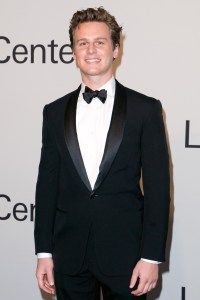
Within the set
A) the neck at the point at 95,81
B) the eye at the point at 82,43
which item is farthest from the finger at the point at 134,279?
the eye at the point at 82,43

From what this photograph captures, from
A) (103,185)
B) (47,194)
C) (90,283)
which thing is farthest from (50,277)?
(103,185)

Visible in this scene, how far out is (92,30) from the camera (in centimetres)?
140

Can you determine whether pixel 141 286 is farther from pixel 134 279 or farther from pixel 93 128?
pixel 93 128

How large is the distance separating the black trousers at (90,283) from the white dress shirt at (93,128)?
223mm

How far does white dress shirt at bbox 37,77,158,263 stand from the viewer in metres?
1.40

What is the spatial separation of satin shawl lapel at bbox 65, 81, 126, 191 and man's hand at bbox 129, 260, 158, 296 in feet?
0.95

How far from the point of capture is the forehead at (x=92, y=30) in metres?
1.39

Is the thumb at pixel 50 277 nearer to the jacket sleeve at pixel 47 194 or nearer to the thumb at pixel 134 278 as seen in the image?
the jacket sleeve at pixel 47 194

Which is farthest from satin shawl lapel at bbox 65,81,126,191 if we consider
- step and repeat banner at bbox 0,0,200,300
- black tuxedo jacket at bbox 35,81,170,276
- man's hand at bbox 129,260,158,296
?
step and repeat banner at bbox 0,0,200,300

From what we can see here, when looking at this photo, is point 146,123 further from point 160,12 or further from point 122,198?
point 160,12

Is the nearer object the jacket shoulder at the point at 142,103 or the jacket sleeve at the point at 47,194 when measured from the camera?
the jacket shoulder at the point at 142,103

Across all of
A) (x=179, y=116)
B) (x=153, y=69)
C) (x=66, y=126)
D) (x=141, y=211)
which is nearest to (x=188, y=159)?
(x=179, y=116)

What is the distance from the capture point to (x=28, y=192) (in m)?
2.11

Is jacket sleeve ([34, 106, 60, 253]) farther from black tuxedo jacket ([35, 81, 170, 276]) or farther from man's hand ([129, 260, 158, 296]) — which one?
man's hand ([129, 260, 158, 296])
